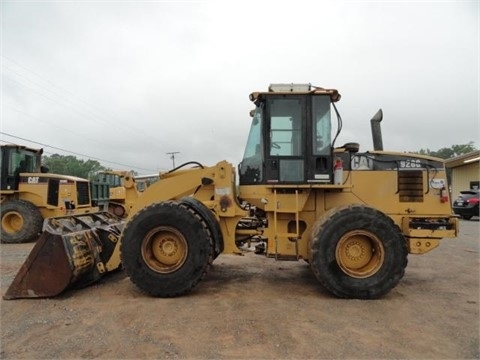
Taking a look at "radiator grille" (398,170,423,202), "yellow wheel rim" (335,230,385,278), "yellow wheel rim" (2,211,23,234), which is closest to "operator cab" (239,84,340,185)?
"yellow wheel rim" (335,230,385,278)

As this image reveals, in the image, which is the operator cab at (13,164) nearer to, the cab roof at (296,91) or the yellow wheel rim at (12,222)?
the yellow wheel rim at (12,222)

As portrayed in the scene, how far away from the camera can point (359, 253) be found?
17.7 feet

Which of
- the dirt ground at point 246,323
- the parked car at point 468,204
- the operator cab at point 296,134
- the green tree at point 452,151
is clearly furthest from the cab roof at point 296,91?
the green tree at point 452,151

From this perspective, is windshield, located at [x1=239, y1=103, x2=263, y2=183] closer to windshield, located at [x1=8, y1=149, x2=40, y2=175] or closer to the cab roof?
the cab roof

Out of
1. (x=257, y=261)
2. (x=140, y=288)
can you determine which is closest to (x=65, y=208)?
(x=257, y=261)

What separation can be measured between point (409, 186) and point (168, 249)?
3.70 m

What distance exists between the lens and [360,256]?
17.7ft

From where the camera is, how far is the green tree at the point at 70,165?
221 feet

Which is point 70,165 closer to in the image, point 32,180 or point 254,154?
point 32,180

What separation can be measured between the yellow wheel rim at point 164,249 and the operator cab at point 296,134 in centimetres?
153

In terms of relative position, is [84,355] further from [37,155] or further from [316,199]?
[37,155]

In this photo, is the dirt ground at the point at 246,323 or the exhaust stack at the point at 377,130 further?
the exhaust stack at the point at 377,130

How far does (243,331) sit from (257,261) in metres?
3.94

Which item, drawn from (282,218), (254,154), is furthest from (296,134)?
(282,218)
